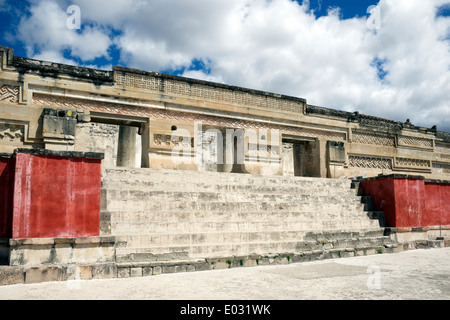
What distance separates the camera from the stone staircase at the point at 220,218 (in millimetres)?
5160

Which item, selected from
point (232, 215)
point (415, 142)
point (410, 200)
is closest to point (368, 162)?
point (415, 142)

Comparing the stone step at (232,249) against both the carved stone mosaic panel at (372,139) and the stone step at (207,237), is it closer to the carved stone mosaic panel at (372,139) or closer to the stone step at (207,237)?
the stone step at (207,237)

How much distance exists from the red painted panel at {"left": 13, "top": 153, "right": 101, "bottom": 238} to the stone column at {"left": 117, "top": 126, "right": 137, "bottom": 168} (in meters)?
7.41

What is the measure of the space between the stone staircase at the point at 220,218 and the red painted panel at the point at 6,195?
1148 millimetres

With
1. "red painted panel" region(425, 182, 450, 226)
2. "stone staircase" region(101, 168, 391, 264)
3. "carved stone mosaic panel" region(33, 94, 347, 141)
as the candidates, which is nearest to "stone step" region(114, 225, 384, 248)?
"stone staircase" region(101, 168, 391, 264)

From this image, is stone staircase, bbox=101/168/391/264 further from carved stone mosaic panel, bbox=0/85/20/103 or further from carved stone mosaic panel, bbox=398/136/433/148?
carved stone mosaic panel, bbox=398/136/433/148

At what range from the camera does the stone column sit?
40.1ft

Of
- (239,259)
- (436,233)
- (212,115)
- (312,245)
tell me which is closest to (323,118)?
(212,115)

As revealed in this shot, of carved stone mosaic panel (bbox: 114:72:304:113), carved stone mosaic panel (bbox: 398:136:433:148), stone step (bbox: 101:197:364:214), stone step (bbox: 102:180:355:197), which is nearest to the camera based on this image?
stone step (bbox: 101:197:364:214)

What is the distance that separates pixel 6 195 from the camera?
4703mm

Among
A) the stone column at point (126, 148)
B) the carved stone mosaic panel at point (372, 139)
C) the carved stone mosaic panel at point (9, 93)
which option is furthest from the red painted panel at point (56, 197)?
the carved stone mosaic panel at point (372, 139)

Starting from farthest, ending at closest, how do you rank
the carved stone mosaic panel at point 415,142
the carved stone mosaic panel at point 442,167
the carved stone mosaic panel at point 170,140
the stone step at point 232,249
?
1. the carved stone mosaic panel at point 442,167
2. the carved stone mosaic panel at point 415,142
3. the carved stone mosaic panel at point 170,140
4. the stone step at point 232,249

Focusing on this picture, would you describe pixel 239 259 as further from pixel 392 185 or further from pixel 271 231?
pixel 392 185
